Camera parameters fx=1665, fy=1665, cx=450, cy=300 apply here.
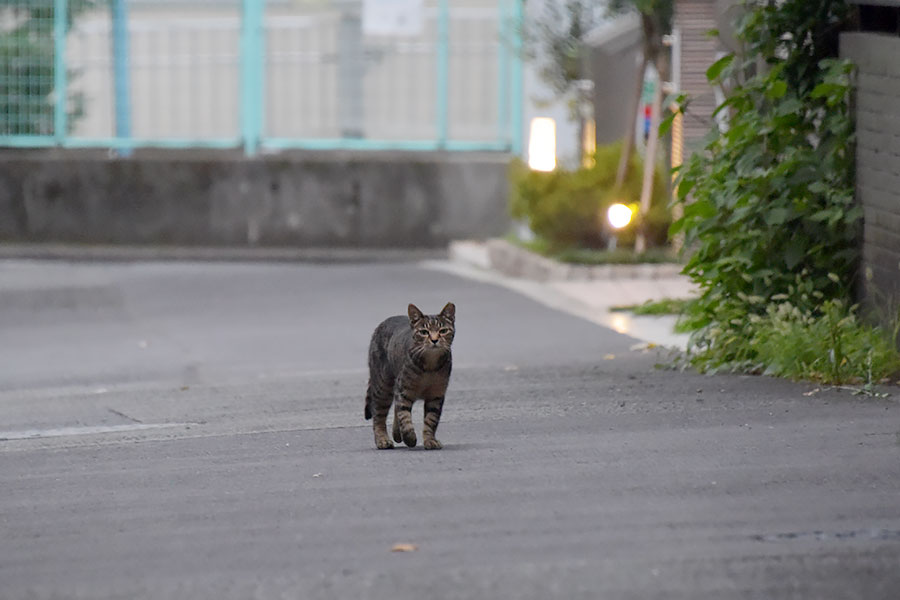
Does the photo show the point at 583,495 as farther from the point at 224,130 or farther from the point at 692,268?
the point at 224,130

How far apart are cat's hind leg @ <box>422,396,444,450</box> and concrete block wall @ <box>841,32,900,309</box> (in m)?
3.21

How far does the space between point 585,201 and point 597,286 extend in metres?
1.74

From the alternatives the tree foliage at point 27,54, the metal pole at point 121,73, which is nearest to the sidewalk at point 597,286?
the metal pole at point 121,73

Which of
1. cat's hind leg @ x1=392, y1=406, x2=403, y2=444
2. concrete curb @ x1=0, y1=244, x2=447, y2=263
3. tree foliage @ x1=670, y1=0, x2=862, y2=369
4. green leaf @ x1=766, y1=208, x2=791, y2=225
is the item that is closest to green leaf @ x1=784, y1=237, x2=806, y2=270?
tree foliage @ x1=670, y1=0, x2=862, y2=369

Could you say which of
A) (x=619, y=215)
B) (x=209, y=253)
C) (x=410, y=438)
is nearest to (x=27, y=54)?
(x=209, y=253)

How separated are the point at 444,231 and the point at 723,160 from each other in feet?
35.6

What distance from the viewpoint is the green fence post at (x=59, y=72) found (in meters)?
20.9

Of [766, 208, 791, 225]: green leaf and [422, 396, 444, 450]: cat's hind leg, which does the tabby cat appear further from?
[766, 208, 791, 225]: green leaf

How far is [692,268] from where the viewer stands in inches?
409

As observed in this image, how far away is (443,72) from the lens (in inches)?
834

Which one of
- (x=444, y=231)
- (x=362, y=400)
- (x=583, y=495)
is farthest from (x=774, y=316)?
(x=444, y=231)

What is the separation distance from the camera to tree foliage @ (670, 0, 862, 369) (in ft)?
32.2

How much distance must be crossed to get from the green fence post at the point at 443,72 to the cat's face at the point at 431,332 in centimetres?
1441

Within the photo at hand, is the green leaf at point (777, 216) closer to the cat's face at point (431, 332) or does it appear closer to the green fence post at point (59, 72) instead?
the cat's face at point (431, 332)
